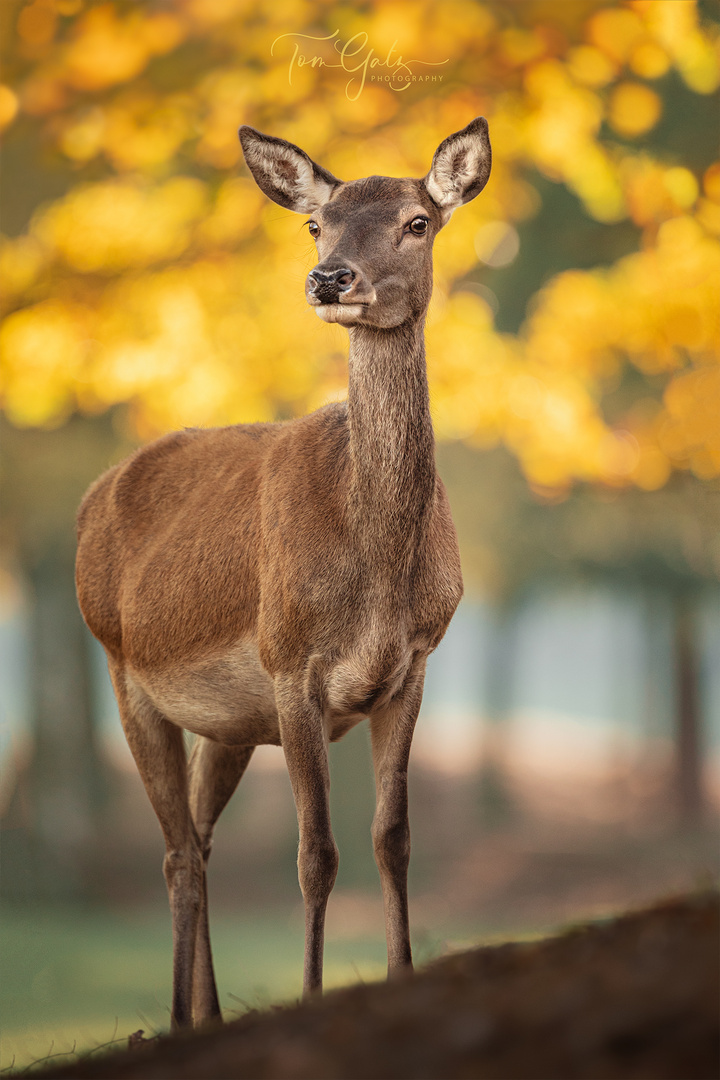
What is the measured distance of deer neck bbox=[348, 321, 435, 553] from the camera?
4.14 metres

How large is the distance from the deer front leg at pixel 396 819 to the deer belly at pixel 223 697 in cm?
51

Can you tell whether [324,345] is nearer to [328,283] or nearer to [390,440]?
[390,440]

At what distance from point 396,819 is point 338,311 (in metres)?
1.94

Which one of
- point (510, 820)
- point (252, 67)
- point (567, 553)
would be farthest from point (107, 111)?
point (510, 820)

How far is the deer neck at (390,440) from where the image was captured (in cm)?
414

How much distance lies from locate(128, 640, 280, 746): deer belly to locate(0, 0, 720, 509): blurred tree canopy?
11.7 ft

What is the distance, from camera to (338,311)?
3896 mm

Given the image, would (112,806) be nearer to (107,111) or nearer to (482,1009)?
(107,111)

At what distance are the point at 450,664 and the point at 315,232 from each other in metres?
9.12

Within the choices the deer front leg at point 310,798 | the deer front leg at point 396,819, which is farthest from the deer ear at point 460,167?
the deer front leg at point 310,798

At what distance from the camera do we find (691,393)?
28.6ft

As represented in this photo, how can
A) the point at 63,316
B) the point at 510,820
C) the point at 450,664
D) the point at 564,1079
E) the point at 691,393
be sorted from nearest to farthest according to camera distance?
1. the point at 564,1079
2. the point at 63,316
3. the point at 691,393
4. the point at 510,820
5. the point at 450,664

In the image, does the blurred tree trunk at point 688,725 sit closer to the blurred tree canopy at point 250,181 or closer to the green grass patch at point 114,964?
the blurred tree canopy at point 250,181

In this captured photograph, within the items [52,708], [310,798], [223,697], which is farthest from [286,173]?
[52,708]
